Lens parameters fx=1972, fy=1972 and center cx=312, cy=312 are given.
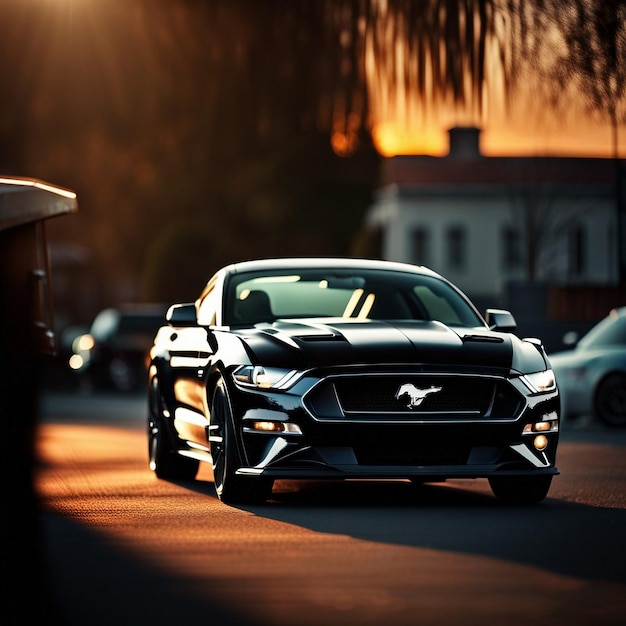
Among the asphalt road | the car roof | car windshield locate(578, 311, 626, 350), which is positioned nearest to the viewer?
the asphalt road

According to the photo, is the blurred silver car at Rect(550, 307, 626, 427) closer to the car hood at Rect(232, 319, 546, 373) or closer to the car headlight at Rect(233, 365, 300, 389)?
the car hood at Rect(232, 319, 546, 373)

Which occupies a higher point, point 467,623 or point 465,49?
point 465,49

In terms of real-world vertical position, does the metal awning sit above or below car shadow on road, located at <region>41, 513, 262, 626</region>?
above

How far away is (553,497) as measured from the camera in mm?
12047

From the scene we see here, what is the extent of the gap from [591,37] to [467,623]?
4277 mm

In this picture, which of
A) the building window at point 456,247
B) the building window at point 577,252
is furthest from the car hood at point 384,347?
the building window at point 456,247

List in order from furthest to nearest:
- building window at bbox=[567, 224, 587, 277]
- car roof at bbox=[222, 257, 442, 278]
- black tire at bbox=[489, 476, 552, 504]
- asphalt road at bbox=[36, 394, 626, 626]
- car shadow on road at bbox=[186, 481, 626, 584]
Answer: building window at bbox=[567, 224, 587, 277] → car roof at bbox=[222, 257, 442, 278] → black tire at bbox=[489, 476, 552, 504] → car shadow on road at bbox=[186, 481, 626, 584] → asphalt road at bbox=[36, 394, 626, 626]

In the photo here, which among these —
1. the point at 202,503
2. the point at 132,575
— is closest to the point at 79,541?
the point at 132,575

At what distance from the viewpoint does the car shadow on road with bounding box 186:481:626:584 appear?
28.6ft

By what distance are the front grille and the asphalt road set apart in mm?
559

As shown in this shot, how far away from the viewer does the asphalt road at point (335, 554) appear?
694 centimetres

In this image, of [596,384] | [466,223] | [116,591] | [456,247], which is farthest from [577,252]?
[116,591]

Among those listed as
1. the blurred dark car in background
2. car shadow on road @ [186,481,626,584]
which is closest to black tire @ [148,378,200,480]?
car shadow on road @ [186,481,626,584]

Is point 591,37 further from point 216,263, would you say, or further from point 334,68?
point 216,263
